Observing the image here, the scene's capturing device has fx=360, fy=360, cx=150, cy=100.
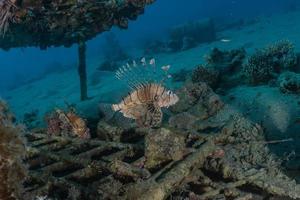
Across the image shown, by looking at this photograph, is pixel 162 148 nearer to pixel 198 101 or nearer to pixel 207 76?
pixel 198 101

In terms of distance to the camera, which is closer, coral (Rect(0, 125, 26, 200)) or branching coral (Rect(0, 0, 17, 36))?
coral (Rect(0, 125, 26, 200))

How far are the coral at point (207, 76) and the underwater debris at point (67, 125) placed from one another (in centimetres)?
485

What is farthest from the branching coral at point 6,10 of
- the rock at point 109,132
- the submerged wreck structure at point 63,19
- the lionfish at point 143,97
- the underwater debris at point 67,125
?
the rock at point 109,132

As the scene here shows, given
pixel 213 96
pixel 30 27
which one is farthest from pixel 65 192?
pixel 30 27

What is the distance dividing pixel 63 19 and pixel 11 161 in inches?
286

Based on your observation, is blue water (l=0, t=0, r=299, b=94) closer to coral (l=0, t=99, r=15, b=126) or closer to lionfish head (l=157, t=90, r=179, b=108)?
lionfish head (l=157, t=90, r=179, b=108)

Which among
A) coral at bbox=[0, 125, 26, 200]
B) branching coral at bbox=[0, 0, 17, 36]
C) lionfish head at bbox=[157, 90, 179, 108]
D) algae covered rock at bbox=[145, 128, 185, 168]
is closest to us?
coral at bbox=[0, 125, 26, 200]

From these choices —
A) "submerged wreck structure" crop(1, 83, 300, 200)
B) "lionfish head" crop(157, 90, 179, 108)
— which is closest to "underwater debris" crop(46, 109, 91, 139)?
"submerged wreck structure" crop(1, 83, 300, 200)

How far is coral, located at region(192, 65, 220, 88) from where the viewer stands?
1036 cm

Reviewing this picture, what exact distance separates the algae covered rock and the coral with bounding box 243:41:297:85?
6.10m

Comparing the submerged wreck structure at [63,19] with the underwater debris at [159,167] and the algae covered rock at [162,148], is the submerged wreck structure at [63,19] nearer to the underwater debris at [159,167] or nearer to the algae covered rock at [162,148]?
the underwater debris at [159,167]

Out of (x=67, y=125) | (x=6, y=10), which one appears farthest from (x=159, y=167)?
(x=6, y=10)

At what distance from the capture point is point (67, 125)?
6.36m

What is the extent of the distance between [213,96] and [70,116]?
11.4 feet
